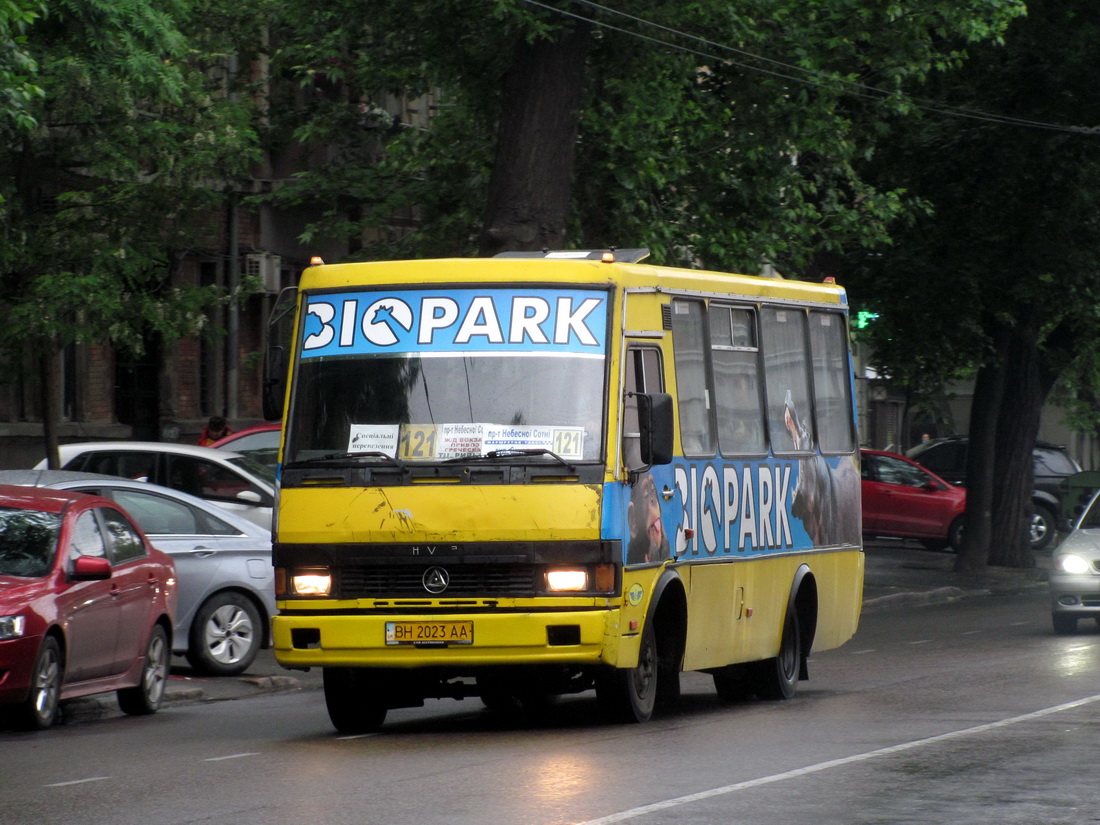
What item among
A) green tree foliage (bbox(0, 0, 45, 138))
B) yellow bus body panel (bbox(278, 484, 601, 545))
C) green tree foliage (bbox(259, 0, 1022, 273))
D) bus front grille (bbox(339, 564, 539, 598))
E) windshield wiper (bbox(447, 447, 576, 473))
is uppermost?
green tree foliage (bbox(259, 0, 1022, 273))

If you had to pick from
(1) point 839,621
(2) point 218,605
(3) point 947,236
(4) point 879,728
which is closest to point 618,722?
(4) point 879,728

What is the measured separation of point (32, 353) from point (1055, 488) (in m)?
24.8

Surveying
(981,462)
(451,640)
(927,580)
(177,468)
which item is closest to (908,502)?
(981,462)

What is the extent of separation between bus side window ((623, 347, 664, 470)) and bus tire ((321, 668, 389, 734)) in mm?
2044

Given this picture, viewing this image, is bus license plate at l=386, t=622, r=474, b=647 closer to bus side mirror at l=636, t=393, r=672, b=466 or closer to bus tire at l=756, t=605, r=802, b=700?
bus side mirror at l=636, t=393, r=672, b=466

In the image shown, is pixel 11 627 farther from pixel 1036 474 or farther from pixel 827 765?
pixel 1036 474

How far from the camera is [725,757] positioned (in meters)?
11.1

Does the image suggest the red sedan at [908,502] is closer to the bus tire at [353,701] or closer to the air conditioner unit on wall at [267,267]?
the air conditioner unit on wall at [267,267]

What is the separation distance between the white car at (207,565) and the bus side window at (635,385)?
574 cm

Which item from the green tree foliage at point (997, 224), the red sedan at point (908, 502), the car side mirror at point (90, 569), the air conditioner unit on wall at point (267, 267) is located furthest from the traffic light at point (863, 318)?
the car side mirror at point (90, 569)

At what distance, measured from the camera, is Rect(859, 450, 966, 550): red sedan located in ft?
123

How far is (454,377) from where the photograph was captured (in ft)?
40.5

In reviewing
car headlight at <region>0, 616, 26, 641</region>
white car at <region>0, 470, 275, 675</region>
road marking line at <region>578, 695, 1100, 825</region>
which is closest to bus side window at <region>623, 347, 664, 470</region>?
road marking line at <region>578, 695, 1100, 825</region>

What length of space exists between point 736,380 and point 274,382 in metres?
3.32
